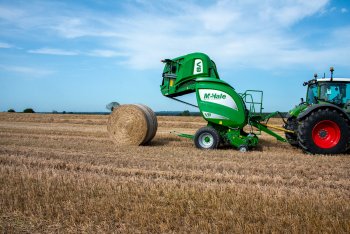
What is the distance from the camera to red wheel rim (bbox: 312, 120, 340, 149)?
27.8 feet

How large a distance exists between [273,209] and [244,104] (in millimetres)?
5616

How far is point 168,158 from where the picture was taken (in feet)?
25.4

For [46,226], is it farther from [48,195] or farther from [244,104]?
[244,104]

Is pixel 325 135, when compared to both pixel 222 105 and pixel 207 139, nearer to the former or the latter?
pixel 222 105

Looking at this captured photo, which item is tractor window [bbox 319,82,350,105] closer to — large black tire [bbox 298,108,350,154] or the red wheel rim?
large black tire [bbox 298,108,350,154]

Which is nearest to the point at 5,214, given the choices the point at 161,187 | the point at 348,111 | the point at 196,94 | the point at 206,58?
the point at 161,187

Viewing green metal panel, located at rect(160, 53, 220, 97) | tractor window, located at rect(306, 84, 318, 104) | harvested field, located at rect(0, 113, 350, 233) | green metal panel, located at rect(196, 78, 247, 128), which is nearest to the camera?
harvested field, located at rect(0, 113, 350, 233)

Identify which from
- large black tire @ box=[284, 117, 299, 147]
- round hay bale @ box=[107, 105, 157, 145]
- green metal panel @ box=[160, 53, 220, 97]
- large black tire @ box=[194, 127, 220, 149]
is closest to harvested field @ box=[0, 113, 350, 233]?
large black tire @ box=[194, 127, 220, 149]

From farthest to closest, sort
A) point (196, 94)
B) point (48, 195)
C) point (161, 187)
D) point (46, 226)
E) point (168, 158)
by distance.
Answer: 1. point (196, 94)
2. point (168, 158)
3. point (161, 187)
4. point (48, 195)
5. point (46, 226)

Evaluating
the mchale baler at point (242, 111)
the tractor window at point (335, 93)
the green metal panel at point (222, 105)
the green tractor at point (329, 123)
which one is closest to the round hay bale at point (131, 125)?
the mchale baler at point (242, 111)

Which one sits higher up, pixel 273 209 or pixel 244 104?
pixel 244 104

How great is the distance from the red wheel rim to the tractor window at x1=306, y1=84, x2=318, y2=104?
1046mm

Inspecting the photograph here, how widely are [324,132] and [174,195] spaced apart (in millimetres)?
5415

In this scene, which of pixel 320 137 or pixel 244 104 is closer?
pixel 320 137
